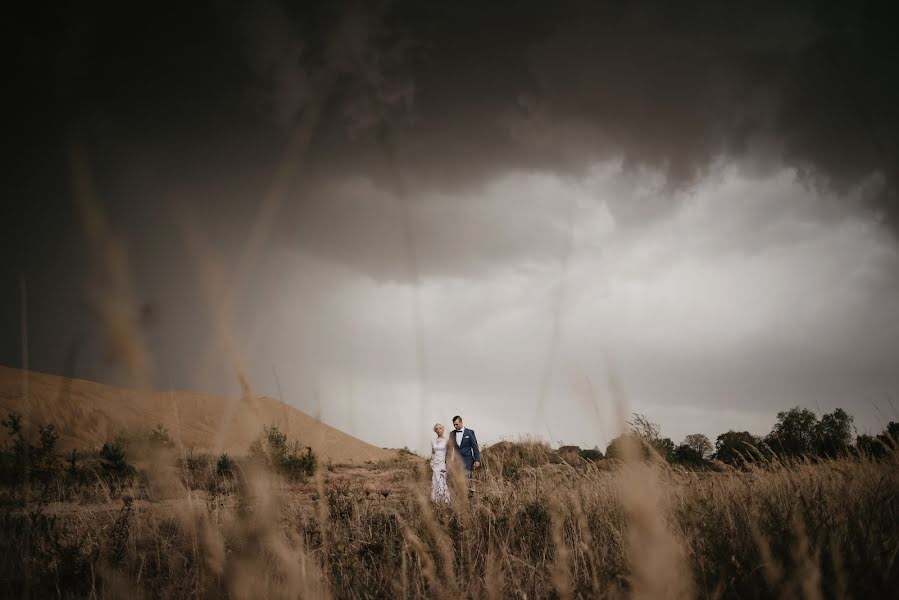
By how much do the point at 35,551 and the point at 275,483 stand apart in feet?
15.8

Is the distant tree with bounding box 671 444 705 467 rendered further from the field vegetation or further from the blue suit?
the blue suit

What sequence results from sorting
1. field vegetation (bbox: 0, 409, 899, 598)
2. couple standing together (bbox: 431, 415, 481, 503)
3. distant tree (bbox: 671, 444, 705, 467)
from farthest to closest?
couple standing together (bbox: 431, 415, 481, 503)
distant tree (bbox: 671, 444, 705, 467)
field vegetation (bbox: 0, 409, 899, 598)

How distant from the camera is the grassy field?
6.49 feet

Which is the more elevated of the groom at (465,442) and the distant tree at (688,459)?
the groom at (465,442)

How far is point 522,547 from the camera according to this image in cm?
411

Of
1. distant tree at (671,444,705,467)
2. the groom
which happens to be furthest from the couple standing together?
distant tree at (671,444,705,467)

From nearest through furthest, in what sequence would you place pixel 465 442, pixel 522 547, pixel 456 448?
pixel 522 547, pixel 456 448, pixel 465 442

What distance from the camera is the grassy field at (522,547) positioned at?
198 centimetres

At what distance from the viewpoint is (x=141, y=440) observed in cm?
219

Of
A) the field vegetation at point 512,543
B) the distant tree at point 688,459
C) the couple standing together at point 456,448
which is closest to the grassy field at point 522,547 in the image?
the field vegetation at point 512,543

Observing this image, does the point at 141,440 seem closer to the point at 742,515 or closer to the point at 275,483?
the point at 275,483

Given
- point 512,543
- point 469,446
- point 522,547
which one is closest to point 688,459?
point 469,446

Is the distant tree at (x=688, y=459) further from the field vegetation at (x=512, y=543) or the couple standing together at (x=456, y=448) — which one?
the couple standing together at (x=456, y=448)

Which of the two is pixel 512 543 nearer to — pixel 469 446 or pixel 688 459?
pixel 469 446
